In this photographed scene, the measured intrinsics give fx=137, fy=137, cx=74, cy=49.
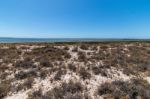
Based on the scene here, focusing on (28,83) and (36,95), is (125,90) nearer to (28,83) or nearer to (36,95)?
(36,95)

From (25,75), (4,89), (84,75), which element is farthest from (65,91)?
(25,75)

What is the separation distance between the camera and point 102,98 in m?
6.70

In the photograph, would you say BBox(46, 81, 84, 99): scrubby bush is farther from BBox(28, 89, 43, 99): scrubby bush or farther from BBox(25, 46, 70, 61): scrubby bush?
BBox(25, 46, 70, 61): scrubby bush

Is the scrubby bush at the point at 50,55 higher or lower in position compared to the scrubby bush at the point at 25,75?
higher

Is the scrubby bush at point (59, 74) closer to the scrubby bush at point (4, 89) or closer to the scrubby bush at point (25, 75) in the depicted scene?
the scrubby bush at point (25, 75)

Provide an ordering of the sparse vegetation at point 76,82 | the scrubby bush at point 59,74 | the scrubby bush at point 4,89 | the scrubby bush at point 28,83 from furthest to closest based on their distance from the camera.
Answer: the scrubby bush at point 59,74, the scrubby bush at point 28,83, the scrubby bush at point 4,89, the sparse vegetation at point 76,82

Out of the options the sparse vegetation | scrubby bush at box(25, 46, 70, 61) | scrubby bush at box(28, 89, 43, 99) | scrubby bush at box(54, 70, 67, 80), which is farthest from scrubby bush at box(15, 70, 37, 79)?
scrubby bush at box(25, 46, 70, 61)

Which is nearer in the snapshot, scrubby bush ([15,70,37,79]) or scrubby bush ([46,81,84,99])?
scrubby bush ([46,81,84,99])

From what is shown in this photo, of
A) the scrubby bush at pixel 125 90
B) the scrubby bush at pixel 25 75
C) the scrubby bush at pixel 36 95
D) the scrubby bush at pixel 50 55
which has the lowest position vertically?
the scrubby bush at pixel 36 95

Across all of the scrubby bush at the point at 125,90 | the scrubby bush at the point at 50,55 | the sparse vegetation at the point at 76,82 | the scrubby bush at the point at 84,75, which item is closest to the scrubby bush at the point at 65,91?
the sparse vegetation at the point at 76,82

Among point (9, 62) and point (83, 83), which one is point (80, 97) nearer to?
point (83, 83)

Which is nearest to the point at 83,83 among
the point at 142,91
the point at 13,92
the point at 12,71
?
the point at 142,91

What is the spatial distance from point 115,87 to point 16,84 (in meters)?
5.82

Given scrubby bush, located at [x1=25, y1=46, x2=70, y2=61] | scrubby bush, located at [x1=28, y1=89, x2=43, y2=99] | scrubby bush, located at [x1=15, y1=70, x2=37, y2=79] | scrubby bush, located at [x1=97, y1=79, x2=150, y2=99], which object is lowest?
scrubby bush, located at [x1=28, y1=89, x2=43, y2=99]
